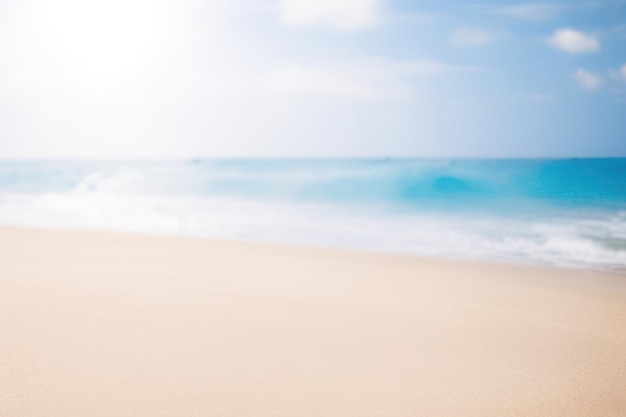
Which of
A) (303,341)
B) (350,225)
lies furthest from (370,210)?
(303,341)

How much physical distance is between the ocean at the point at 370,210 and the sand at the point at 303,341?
8.94 ft

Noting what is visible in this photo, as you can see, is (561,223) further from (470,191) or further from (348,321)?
(348,321)

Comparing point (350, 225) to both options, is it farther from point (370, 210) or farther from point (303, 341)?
point (303, 341)

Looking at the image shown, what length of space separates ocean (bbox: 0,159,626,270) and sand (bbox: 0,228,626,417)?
272 cm

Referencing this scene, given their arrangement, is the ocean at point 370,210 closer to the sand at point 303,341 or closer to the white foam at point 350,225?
the white foam at point 350,225

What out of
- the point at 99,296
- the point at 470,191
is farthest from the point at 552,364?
the point at 470,191

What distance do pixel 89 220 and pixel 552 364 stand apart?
1028 cm

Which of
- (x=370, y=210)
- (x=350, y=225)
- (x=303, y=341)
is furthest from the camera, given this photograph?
(x=370, y=210)

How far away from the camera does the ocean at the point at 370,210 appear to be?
8.07 m

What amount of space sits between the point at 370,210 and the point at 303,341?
1124 cm

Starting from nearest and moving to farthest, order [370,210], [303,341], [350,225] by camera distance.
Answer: [303,341] < [350,225] < [370,210]

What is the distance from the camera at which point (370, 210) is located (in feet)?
46.4

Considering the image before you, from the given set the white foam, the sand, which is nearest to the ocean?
the white foam

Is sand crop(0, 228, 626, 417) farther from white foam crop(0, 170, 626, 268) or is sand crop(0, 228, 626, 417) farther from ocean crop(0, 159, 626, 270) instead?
ocean crop(0, 159, 626, 270)
